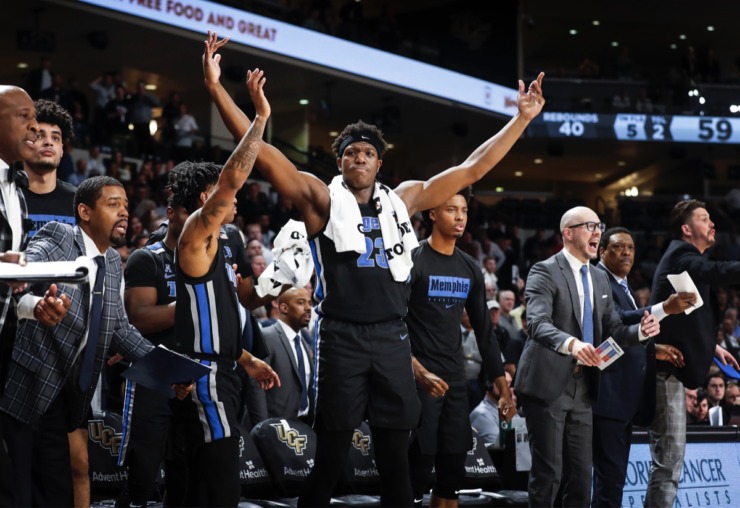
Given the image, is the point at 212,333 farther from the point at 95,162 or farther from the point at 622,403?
the point at 95,162

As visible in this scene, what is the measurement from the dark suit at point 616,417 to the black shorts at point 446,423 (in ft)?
2.95

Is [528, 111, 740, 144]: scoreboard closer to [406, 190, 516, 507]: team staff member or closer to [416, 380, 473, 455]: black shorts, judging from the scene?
[406, 190, 516, 507]: team staff member

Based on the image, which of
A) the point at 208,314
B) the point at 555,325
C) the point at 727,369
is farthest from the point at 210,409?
the point at 727,369

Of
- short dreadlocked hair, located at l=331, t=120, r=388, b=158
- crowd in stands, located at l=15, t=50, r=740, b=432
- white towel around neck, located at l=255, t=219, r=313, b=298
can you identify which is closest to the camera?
short dreadlocked hair, located at l=331, t=120, r=388, b=158

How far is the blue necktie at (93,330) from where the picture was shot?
4535 mm

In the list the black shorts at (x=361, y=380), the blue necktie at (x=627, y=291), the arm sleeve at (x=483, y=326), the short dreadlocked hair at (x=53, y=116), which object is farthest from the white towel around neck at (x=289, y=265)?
the blue necktie at (x=627, y=291)

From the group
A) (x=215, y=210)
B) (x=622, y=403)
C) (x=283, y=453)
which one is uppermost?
(x=215, y=210)

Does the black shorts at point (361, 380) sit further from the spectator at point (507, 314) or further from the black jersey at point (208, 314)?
the spectator at point (507, 314)

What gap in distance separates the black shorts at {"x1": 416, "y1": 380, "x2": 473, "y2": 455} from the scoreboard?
19.4 meters

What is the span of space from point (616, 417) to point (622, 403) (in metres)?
0.10

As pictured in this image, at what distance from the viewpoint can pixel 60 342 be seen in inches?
177

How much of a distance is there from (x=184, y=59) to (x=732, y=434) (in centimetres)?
1525

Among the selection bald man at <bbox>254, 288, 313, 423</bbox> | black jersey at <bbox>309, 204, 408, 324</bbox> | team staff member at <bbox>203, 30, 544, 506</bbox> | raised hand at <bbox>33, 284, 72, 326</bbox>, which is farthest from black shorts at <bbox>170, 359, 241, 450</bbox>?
bald man at <bbox>254, 288, 313, 423</bbox>

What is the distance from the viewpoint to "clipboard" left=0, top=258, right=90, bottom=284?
3590mm
